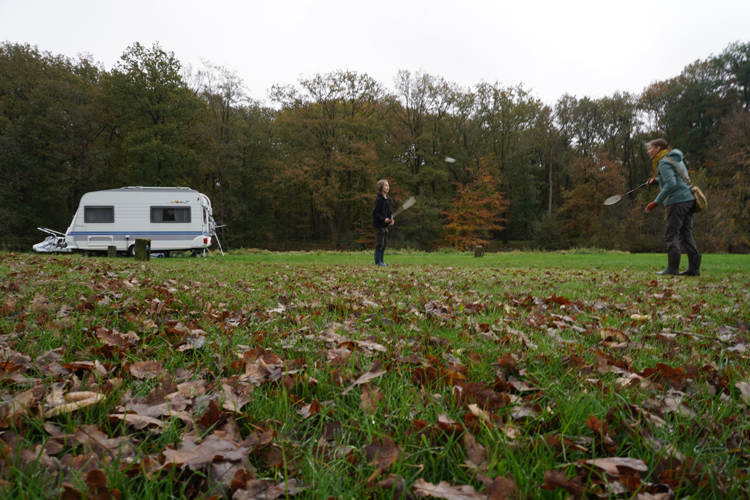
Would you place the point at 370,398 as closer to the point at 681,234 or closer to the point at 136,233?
the point at 681,234

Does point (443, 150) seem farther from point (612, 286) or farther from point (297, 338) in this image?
point (297, 338)

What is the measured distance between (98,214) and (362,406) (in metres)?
20.7

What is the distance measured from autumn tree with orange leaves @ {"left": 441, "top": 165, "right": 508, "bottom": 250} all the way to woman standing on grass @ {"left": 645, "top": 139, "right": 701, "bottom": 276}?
2312cm

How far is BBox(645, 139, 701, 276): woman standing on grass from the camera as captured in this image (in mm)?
6762

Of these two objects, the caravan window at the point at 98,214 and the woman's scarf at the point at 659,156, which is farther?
the caravan window at the point at 98,214

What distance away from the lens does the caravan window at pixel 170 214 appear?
1812cm

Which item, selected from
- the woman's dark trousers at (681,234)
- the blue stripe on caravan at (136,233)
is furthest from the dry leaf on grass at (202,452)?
the blue stripe on caravan at (136,233)

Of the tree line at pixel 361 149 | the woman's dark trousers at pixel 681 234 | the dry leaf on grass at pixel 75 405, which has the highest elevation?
the tree line at pixel 361 149

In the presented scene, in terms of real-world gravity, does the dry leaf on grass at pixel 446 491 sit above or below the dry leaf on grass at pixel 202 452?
below

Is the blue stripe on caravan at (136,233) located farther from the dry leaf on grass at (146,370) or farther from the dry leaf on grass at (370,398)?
the dry leaf on grass at (370,398)

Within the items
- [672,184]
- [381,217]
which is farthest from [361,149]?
[672,184]

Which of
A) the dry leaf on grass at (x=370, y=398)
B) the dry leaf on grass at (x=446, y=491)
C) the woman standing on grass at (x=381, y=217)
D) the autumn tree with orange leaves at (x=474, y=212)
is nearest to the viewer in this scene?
the dry leaf on grass at (x=446, y=491)

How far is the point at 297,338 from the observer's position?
2.33 m

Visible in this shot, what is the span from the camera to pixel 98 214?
17625mm
